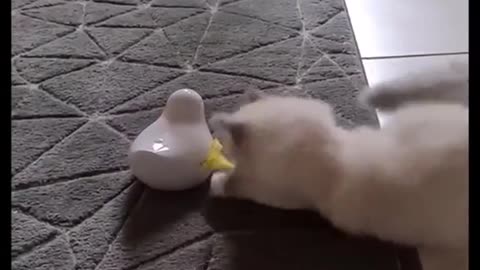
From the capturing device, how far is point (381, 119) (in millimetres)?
1332

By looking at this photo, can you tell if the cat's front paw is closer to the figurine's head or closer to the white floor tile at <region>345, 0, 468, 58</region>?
the figurine's head

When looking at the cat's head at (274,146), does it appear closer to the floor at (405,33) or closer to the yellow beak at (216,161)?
the yellow beak at (216,161)

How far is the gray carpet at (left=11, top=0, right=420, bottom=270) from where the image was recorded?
1088 mm

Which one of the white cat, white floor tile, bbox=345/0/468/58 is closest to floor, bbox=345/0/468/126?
white floor tile, bbox=345/0/468/58

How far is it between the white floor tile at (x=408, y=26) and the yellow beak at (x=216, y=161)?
48 centimetres

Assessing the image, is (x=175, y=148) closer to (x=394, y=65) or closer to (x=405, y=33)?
(x=394, y=65)

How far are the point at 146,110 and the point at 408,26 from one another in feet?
2.03

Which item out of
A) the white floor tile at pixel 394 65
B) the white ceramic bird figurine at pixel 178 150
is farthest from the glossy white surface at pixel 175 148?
the white floor tile at pixel 394 65

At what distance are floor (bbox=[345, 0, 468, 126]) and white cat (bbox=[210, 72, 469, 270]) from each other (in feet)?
1.17

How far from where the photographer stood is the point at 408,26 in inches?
63.9

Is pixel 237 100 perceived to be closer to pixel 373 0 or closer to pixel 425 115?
pixel 425 115

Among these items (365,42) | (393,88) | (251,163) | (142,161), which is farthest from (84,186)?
(365,42)

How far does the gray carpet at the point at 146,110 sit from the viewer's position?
1.09 m

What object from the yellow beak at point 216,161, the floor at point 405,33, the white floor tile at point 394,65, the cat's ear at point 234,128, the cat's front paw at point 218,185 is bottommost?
the cat's front paw at point 218,185
